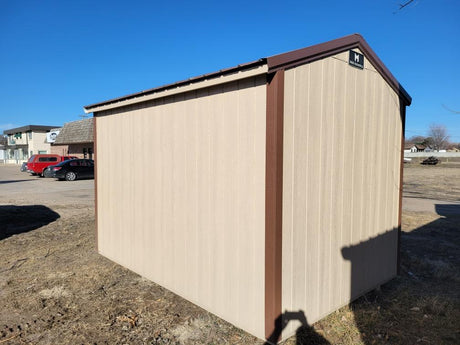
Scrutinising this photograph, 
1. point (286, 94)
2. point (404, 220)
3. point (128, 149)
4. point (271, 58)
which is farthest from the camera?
point (404, 220)

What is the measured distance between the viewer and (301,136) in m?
3.11

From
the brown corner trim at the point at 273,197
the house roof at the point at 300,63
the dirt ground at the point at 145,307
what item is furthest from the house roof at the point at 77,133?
the brown corner trim at the point at 273,197

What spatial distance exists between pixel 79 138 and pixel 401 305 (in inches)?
1162

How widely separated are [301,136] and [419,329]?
7.71 feet

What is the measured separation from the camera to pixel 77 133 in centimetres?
2919

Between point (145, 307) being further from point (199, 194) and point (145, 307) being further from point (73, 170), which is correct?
point (73, 170)

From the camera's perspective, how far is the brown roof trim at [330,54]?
2811 mm

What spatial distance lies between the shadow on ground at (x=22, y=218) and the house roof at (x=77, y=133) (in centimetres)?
1858

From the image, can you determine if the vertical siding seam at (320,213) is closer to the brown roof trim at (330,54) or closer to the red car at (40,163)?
the brown roof trim at (330,54)

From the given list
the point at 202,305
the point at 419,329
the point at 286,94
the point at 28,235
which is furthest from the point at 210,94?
the point at 28,235

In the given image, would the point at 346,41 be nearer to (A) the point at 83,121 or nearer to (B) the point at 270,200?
(B) the point at 270,200

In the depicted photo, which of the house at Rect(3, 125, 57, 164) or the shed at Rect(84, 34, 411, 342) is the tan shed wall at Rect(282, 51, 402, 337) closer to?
the shed at Rect(84, 34, 411, 342)

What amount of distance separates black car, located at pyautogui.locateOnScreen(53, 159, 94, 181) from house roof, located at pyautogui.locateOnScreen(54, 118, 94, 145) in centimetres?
777

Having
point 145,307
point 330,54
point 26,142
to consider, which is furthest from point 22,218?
point 26,142
